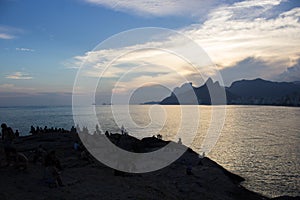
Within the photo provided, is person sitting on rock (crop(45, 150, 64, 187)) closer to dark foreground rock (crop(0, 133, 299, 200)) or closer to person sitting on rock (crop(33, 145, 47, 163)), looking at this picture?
dark foreground rock (crop(0, 133, 299, 200))

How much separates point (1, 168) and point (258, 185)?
25.6m

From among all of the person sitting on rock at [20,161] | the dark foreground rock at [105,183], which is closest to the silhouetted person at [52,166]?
the dark foreground rock at [105,183]

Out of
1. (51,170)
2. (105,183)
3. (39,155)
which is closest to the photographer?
(51,170)

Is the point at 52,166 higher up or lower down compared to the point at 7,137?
lower down

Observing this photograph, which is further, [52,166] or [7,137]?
[7,137]

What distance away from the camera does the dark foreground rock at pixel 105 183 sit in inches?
552

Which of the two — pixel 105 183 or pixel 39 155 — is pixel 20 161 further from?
pixel 105 183

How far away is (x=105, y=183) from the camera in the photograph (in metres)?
16.9

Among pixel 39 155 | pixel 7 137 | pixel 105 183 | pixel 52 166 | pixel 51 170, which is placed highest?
pixel 7 137

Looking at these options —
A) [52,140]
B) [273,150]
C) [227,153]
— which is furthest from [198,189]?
[273,150]

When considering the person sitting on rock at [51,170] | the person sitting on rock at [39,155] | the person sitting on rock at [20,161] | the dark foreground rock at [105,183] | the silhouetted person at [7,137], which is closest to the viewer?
the dark foreground rock at [105,183]

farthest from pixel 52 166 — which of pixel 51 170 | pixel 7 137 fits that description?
pixel 7 137

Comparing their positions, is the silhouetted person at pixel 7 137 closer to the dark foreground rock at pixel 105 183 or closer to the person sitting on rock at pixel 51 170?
the dark foreground rock at pixel 105 183

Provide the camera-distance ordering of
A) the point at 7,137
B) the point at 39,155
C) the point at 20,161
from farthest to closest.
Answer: the point at 39,155
the point at 20,161
the point at 7,137
